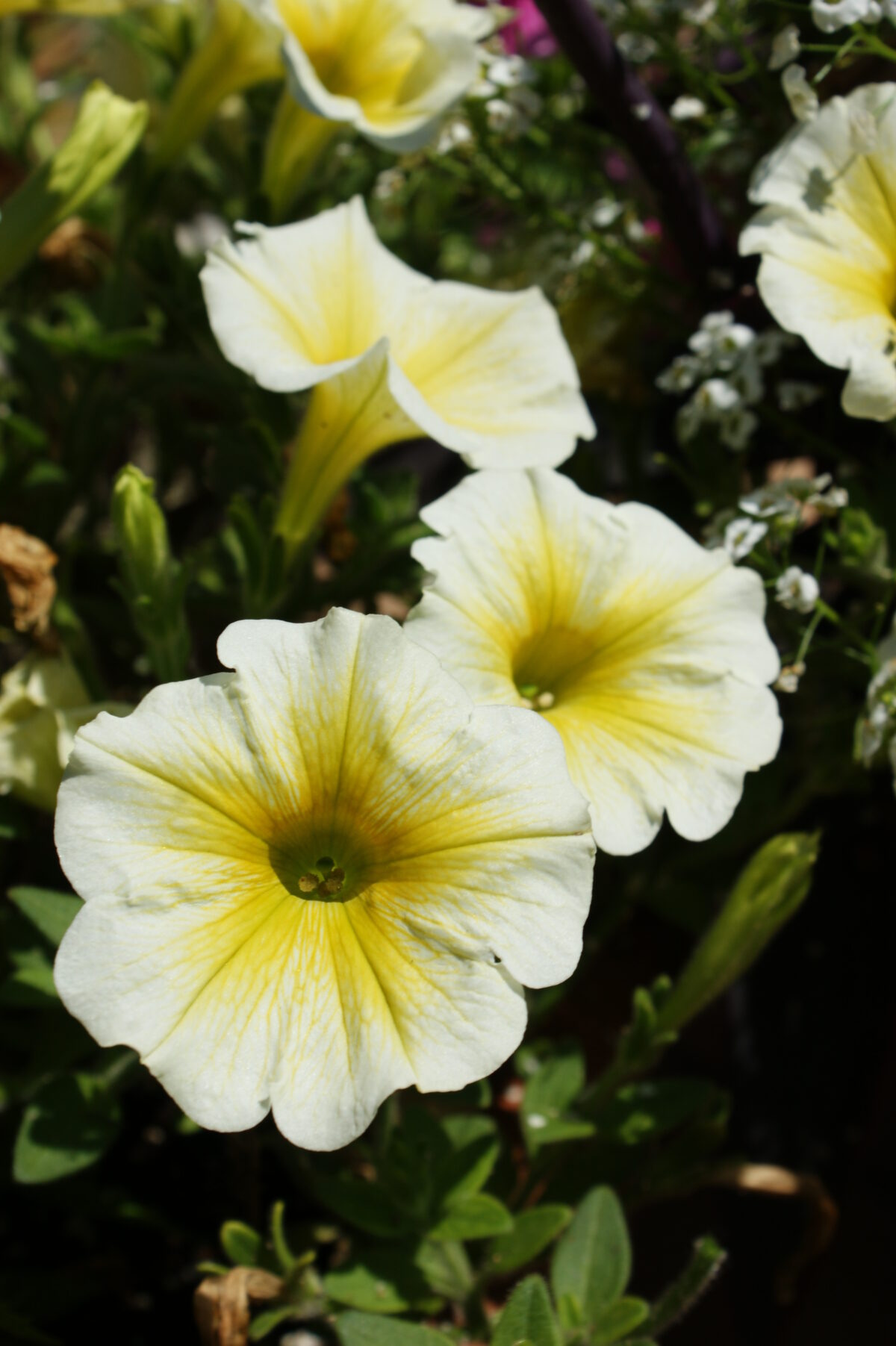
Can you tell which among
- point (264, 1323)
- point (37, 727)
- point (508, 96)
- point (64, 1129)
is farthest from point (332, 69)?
point (264, 1323)

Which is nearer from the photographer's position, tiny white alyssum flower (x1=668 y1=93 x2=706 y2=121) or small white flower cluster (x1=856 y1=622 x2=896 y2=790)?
small white flower cluster (x1=856 y1=622 x2=896 y2=790)

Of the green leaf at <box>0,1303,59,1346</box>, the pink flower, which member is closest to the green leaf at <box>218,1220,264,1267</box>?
the green leaf at <box>0,1303,59,1346</box>

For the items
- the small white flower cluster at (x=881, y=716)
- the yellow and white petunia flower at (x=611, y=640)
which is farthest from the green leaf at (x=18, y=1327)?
the small white flower cluster at (x=881, y=716)

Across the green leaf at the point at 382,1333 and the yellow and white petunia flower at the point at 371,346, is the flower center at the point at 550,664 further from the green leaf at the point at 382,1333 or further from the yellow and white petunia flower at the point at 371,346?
the green leaf at the point at 382,1333

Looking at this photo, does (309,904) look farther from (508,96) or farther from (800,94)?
(508,96)

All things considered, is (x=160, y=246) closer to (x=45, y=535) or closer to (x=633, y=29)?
(x=45, y=535)

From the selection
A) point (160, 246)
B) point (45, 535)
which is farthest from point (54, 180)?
point (45, 535)

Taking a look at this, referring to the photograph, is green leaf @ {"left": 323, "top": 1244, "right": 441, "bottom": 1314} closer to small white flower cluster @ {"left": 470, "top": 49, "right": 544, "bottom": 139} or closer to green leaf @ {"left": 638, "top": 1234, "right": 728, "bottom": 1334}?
green leaf @ {"left": 638, "top": 1234, "right": 728, "bottom": 1334}
